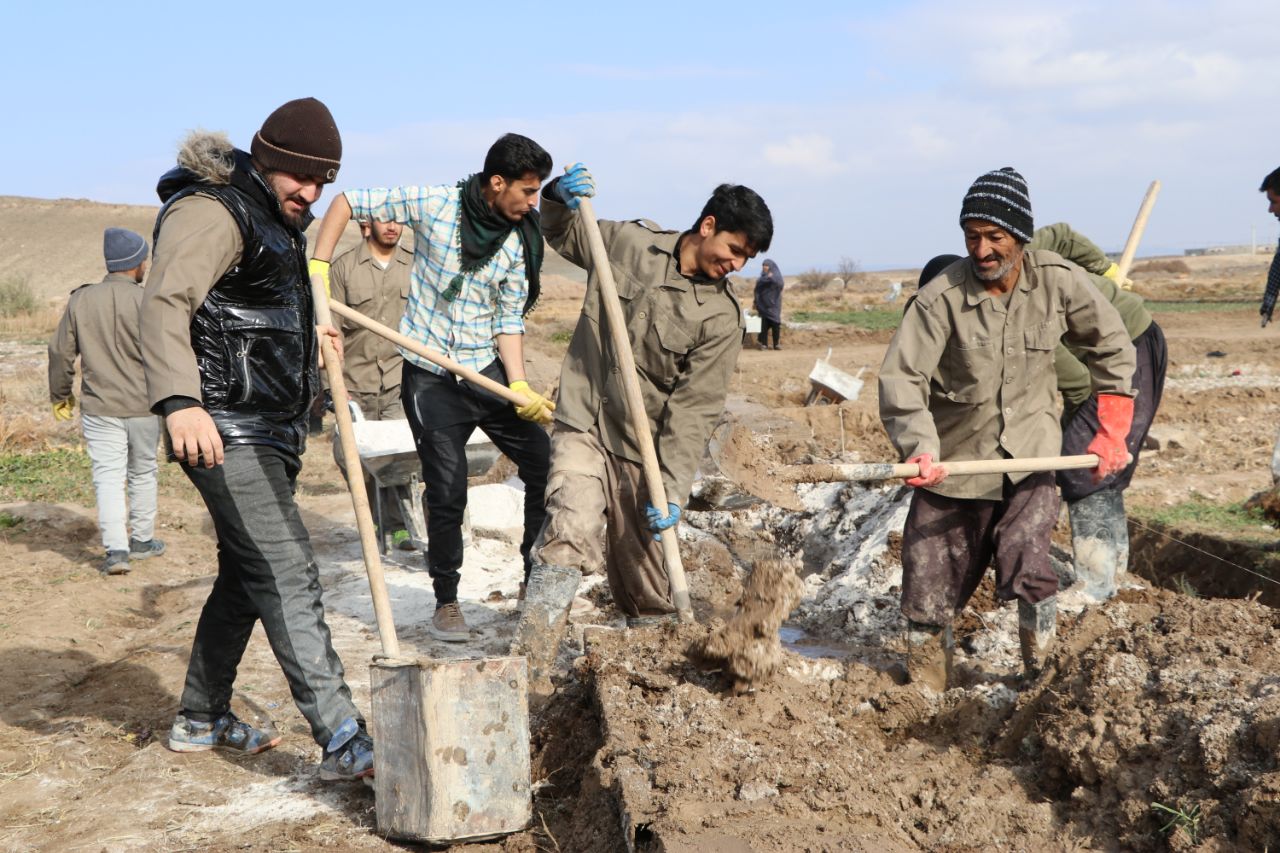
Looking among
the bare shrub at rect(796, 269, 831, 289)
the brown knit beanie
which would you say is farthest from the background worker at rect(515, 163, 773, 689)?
the bare shrub at rect(796, 269, 831, 289)

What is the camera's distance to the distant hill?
136 ft

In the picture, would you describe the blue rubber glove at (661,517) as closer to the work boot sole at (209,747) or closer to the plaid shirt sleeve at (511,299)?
the plaid shirt sleeve at (511,299)

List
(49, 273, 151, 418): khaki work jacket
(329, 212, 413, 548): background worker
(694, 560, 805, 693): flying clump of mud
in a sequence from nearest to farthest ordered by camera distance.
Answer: (694, 560, 805, 693): flying clump of mud, (49, 273, 151, 418): khaki work jacket, (329, 212, 413, 548): background worker

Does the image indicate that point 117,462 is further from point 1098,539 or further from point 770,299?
point 770,299

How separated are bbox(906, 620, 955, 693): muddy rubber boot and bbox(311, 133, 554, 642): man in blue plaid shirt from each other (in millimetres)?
1729

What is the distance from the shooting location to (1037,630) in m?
4.14

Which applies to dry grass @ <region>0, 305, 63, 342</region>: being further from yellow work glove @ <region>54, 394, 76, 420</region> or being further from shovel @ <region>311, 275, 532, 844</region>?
shovel @ <region>311, 275, 532, 844</region>

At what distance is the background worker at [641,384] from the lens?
159 inches

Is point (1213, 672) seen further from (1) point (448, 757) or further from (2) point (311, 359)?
(2) point (311, 359)

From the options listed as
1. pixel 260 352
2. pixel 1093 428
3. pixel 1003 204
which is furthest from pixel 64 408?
pixel 1093 428

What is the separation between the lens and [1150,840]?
293 centimetres

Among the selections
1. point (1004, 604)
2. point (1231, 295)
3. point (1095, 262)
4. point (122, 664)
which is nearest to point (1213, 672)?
point (1004, 604)

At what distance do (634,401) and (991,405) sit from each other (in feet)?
4.21

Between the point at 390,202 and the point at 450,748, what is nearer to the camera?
the point at 450,748
